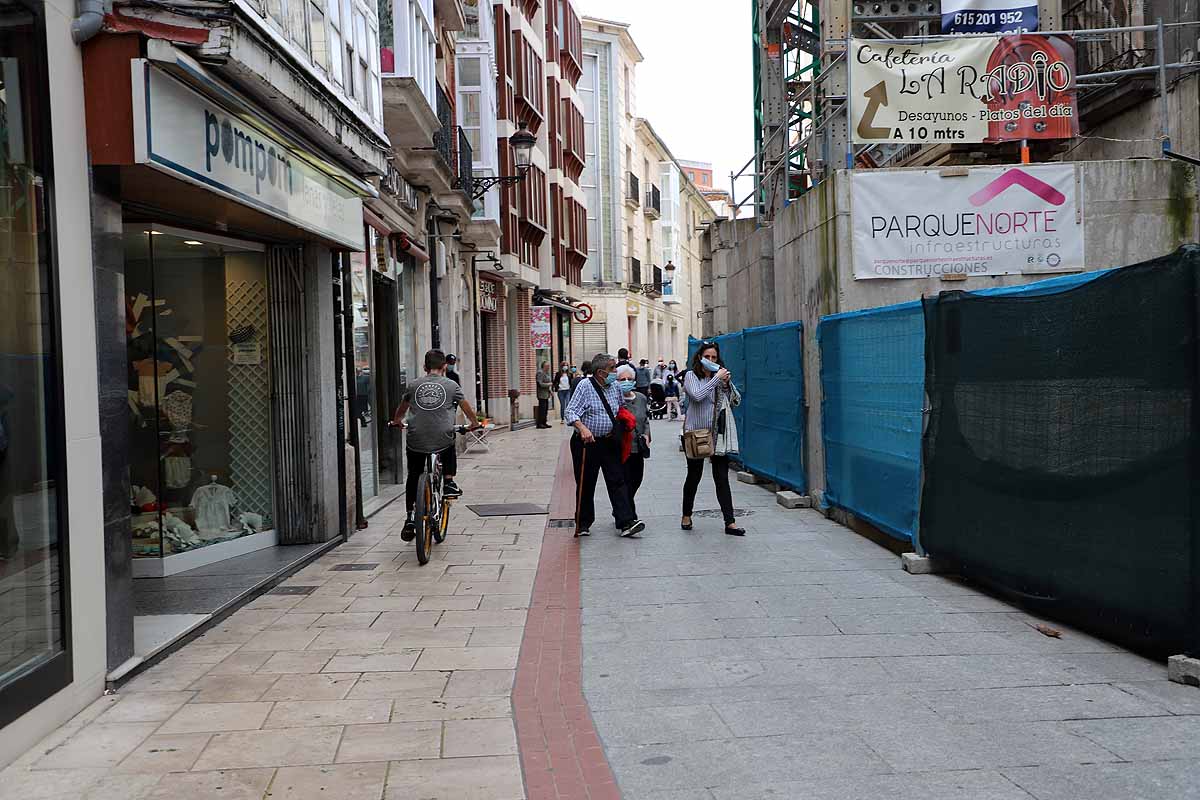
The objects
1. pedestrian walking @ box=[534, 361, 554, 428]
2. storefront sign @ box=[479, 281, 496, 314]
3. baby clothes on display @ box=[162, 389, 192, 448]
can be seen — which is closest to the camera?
baby clothes on display @ box=[162, 389, 192, 448]

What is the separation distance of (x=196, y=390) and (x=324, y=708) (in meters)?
5.02

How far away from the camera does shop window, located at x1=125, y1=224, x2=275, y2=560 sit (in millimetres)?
9352

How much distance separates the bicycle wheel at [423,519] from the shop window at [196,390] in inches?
64.2

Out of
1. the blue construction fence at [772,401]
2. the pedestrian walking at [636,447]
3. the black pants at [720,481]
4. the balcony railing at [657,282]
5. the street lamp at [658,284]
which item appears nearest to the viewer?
the black pants at [720,481]

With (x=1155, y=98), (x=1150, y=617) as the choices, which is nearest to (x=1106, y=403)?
(x=1150, y=617)

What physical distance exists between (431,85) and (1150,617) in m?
14.3

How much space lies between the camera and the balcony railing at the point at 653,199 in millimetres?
64312

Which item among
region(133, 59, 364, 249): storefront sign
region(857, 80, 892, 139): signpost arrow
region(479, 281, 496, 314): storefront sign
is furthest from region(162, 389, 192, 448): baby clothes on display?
region(479, 281, 496, 314): storefront sign

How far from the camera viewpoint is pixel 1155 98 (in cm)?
1323

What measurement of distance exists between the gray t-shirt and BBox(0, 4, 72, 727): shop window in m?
5.23

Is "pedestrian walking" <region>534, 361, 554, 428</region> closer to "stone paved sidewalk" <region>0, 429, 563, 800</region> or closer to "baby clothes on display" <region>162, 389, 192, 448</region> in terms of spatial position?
"baby clothes on display" <region>162, 389, 192, 448</region>

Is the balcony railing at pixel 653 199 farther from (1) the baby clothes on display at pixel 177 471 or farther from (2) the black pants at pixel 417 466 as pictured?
(1) the baby clothes on display at pixel 177 471

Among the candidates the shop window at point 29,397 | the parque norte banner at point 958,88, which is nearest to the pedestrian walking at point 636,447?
the parque norte banner at point 958,88

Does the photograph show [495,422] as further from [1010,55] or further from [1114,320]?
[1114,320]
